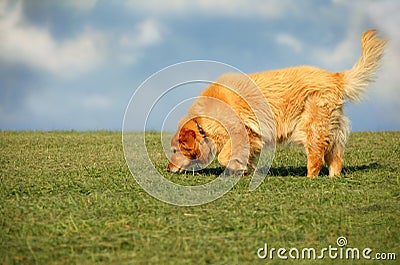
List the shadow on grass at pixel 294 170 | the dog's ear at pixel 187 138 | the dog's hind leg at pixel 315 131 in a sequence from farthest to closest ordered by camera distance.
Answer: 1. the shadow on grass at pixel 294 170
2. the dog's ear at pixel 187 138
3. the dog's hind leg at pixel 315 131

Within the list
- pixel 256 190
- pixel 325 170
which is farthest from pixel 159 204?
pixel 325 170

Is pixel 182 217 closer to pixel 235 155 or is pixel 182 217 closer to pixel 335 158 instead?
pixel 235 155

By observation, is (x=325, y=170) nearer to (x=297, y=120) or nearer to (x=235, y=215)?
(x=297, y=120)

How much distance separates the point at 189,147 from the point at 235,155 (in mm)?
631

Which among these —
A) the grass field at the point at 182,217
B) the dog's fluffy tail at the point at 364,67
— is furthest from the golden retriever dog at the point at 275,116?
the grass field at the point at 182,217

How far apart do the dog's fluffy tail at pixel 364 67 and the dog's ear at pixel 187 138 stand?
2.16 meters

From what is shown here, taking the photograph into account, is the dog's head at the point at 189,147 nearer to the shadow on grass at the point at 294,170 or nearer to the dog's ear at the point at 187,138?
the dog's ear at the point at 187,138

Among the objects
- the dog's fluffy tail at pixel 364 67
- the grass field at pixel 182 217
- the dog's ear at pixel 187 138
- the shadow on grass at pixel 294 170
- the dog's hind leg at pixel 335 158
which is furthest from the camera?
the shadow on grass at pixel 294 170

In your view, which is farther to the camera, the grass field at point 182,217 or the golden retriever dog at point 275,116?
the golden retriever dog at point 275,116

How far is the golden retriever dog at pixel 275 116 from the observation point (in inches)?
277

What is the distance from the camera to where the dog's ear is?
7055mm

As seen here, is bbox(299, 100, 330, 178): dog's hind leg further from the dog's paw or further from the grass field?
the dog's paw

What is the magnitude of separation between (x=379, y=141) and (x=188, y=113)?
5.61 meters

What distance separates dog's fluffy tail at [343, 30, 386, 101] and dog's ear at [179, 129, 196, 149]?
2155mm
